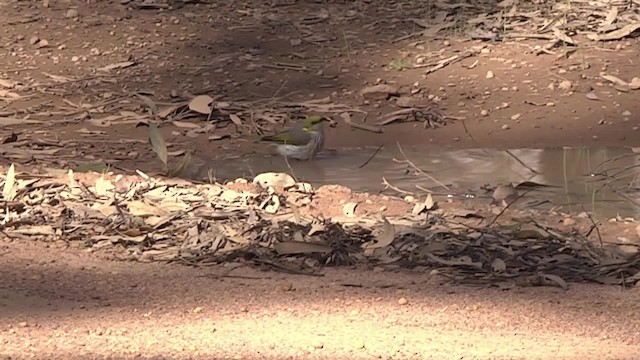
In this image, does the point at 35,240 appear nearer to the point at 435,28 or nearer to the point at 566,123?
the point at 566,123

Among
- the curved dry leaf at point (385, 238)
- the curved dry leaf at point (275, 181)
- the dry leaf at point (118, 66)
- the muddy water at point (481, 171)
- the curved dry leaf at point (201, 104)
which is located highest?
the curved dry leaf at point (385, 238)

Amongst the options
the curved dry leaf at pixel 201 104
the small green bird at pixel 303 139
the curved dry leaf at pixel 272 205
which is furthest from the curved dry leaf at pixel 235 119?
the curved dry leaf at pixel 272 205

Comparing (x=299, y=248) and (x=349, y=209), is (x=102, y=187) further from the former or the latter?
(x=299, y=248)

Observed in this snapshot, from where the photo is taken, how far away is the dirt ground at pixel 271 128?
381 centimetres

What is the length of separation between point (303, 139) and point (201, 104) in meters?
1.38

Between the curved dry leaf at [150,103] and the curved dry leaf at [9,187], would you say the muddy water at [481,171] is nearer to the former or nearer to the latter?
the curved dry leaf at [150,103]

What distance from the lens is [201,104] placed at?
28.3 ft

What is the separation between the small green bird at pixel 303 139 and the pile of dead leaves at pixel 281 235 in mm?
1545

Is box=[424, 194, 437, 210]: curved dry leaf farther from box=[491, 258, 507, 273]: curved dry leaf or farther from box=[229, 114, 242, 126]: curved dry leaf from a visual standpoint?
box=[229, 114, 242, 126]: curved dry leaf

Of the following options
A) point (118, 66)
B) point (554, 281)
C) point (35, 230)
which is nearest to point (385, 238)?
point (554, 281)

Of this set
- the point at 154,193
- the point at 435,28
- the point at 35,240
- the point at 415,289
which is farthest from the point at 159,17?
the point at 415,289

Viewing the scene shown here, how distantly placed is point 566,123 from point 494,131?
1.66ft

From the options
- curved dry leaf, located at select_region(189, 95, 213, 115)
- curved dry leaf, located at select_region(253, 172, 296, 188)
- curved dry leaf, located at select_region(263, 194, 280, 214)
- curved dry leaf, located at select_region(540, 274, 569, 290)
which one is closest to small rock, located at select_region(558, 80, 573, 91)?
curved dry leaf, located at select_region(189, 95, 213, 115)

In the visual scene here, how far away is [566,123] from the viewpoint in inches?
325
